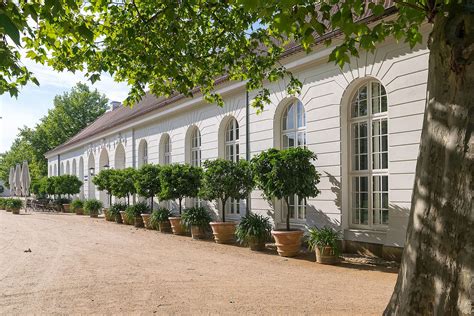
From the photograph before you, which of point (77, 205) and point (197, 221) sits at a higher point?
point (197, 221)

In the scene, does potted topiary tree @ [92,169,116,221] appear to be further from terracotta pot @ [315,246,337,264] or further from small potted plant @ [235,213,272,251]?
terracotta pot @ [315,246,337,264]

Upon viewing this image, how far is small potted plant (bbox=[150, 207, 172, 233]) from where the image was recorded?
16781 millimetres

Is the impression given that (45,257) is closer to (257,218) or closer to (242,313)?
(257,218)

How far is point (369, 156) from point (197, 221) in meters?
6.27

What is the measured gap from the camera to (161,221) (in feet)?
55.1

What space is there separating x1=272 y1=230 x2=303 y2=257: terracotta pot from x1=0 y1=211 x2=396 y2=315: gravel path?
0.26 meters

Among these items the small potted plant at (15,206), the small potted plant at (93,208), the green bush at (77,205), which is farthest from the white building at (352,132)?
the small potted plant at (15,206)

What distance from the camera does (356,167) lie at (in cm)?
1082

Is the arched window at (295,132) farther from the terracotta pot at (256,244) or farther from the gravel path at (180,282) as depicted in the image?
Result: the gravel path at (180,282)

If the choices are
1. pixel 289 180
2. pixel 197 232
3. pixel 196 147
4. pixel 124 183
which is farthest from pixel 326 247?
pixel 124 183

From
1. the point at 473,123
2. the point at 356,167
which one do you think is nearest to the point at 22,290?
the point at 473,123

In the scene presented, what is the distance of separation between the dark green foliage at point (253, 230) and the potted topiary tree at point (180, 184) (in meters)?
4.00

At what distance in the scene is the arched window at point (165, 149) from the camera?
69.6ft

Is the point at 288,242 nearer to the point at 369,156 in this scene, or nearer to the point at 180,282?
the point at 369,156
